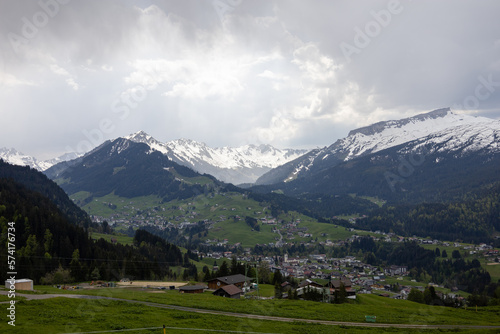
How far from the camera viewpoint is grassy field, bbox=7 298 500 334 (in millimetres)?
41972

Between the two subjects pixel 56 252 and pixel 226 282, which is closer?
pixel 226 282

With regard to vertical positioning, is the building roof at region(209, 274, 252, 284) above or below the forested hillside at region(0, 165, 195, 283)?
below

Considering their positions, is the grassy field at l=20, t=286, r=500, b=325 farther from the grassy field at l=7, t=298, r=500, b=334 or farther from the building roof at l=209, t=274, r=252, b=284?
the building roof at l=209, t=274, r=252, b=284

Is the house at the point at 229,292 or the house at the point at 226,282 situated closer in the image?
the house at the point at 229,292

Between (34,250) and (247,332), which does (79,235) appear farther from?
(247,332)

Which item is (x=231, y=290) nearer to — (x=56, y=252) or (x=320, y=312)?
(x=320, y=312)

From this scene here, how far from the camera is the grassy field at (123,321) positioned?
41972mm

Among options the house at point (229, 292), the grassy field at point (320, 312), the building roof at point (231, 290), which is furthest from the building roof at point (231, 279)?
the grassy field at point (320, 312)

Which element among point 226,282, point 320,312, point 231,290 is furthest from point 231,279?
point 320,312

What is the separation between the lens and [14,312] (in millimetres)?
44656

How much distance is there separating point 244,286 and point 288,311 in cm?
4642

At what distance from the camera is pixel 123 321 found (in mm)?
46312

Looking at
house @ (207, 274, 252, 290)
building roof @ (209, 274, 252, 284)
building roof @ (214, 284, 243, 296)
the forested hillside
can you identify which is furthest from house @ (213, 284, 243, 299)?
the forested hillside

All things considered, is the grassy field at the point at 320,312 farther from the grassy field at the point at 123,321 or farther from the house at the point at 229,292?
the house at the point at 229,292
